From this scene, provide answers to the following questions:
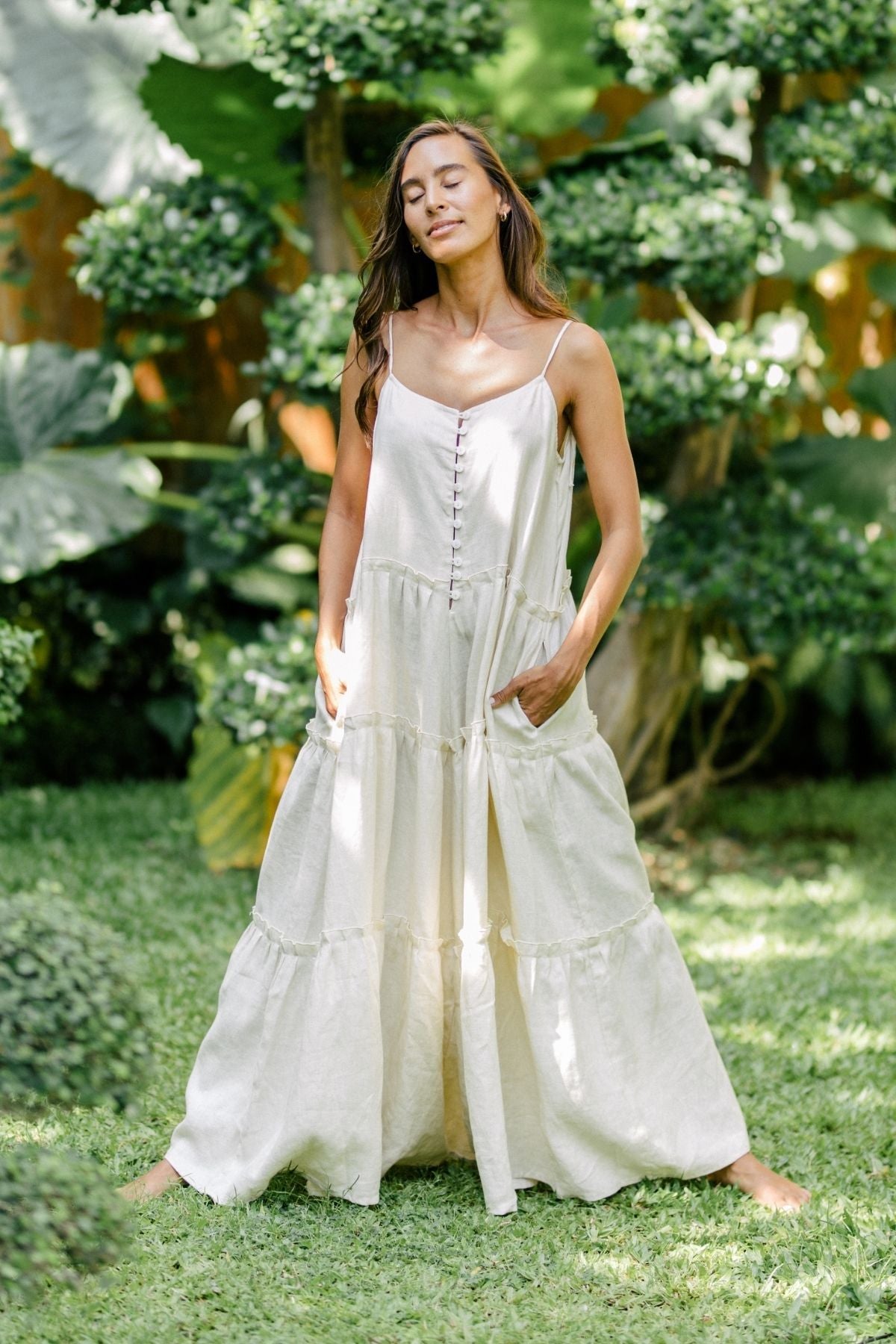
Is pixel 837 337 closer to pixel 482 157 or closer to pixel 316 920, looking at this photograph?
pixel 482 157

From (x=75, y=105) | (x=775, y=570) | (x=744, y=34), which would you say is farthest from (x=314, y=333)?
(x=775, y=570)

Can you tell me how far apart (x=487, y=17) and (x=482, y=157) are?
4.71ft

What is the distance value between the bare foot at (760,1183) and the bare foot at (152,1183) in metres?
0.85

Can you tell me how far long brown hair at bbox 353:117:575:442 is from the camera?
2199 millimetres

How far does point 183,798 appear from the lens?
15.6ft

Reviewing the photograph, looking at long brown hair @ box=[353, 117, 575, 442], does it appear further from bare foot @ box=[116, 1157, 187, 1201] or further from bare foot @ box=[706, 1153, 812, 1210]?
bare foot @ box=[706, 1153, 812, 1210]

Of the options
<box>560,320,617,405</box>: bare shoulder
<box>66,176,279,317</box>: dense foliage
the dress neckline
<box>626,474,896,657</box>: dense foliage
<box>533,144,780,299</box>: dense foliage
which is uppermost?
<box>560,320,617,405</box>: bare shoulder

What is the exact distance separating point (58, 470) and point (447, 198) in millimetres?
2079

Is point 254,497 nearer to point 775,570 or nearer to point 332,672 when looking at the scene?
point 775,570

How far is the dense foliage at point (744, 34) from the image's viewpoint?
3.44 meters

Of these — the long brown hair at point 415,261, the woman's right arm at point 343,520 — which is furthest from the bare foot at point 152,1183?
the long brown hair at point 415,261

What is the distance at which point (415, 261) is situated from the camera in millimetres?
2285

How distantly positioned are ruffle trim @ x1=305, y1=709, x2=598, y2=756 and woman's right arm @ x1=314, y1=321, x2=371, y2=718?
0.45ft

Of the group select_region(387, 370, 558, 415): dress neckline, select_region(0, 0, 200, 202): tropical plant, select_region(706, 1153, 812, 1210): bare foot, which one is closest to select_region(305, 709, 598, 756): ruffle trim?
select_region(387, 370, 558, 415): dress neckline
